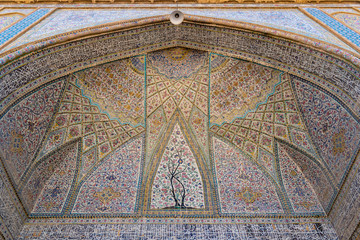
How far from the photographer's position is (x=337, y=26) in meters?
4.81

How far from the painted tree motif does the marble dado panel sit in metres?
1.65

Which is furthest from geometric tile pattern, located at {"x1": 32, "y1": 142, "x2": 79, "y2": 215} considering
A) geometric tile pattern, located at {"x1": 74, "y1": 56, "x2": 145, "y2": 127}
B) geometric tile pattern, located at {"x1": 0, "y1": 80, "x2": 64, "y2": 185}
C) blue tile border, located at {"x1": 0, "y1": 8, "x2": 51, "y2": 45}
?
blue tile border, located at {"x1": 0, "y1": 8, "x2": 51, "y2": 45}

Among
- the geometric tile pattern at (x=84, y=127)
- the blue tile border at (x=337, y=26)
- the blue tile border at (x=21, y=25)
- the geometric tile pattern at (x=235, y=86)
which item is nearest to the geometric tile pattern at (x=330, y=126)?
the geometric tile pattern at (x=235, y=86)

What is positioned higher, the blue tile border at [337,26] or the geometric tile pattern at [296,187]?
the blue tile border at [337,26]

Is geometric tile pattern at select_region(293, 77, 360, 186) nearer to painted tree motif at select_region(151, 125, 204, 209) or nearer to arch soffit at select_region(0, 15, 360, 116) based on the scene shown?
arch soffit at select_region(0, 15, 360, 116)

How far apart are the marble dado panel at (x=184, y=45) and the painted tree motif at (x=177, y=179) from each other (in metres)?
1.65

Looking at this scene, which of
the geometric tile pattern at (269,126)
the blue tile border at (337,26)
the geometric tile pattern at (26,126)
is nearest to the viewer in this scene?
the geometric tile pattern at (26,126)

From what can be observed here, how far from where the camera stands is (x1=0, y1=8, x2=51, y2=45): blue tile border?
4363 millimetres

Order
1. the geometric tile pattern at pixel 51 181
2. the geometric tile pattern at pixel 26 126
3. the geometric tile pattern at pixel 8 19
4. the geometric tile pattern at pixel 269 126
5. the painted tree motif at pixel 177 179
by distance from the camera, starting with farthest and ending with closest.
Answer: the geometric tile pattern at pixel 269 126, the painted tree motif at pixel 177 179, the geometric tile pattern at pixel 51 181, the geometric tile pattern at pixel 8 19, the geometric tile pattern at pixel 26 126

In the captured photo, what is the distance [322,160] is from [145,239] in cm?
306

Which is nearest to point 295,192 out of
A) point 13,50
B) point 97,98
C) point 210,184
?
point 210,184

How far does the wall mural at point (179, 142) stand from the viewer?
4820mm

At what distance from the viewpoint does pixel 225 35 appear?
488 cm

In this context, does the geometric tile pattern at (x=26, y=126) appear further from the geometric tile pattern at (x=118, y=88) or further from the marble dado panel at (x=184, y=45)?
the geometric tile pattern at (x=118, y=88)
